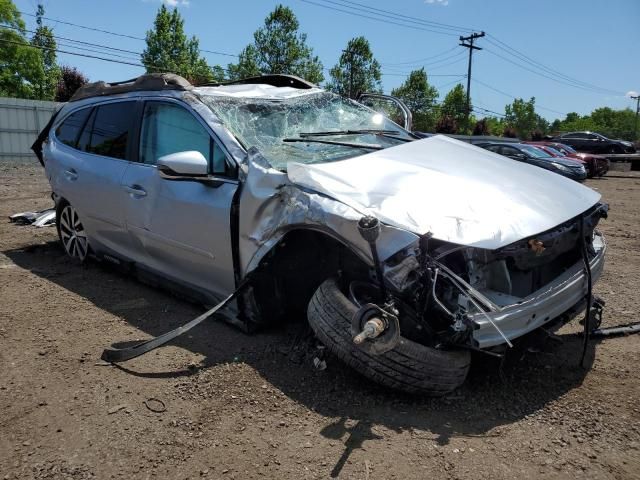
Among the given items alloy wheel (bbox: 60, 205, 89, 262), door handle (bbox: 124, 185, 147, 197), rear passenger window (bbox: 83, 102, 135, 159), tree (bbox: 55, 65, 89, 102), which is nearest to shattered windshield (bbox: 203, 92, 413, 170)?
door handle (bbox: 124, 185, 147, 197)

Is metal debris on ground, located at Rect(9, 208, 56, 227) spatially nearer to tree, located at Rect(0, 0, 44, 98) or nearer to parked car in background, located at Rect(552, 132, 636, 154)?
parked car in background, located at Rect(552, 132, 636, 154)

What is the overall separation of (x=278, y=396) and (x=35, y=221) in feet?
19.3

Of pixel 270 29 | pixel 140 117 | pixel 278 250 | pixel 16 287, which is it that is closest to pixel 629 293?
pixel 278 250

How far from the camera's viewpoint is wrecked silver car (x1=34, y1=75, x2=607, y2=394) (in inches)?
102

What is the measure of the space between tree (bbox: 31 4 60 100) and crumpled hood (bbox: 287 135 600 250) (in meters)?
50.0

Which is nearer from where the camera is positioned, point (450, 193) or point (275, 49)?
point (450, 193)

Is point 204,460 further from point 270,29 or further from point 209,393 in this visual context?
point 270,29

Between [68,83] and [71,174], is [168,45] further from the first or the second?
[71,174]

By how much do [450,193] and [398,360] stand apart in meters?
0.99

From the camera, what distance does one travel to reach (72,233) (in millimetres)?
5258

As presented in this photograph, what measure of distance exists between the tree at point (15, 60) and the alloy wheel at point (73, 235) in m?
47.5

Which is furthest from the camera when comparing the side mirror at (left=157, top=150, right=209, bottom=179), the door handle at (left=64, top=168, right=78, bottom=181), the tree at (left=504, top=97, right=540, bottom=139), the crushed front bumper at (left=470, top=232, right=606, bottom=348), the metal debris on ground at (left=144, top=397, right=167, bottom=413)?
the tree at (left=504, top=97, right=540, bottom=139)

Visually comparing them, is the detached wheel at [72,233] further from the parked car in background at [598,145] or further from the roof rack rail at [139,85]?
the parked car in background at [598,145]

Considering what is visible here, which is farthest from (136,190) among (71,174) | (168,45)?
(168,45)
